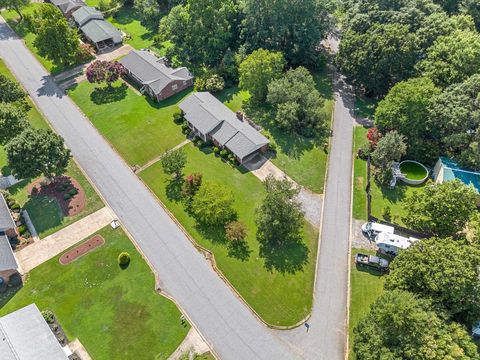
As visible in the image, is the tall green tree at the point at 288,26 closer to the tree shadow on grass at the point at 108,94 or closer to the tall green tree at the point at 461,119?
the tree shadow on grass at the point at 108,94

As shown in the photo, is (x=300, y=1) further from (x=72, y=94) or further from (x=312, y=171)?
(x=72, y=94)

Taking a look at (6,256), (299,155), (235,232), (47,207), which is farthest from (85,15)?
(235,232)

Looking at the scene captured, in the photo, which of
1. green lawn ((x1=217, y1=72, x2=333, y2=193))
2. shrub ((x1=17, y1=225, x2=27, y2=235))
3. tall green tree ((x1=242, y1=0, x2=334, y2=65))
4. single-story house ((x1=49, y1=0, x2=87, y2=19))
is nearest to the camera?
shrub ((x1=17, y1=225, x2=27, y2=235))

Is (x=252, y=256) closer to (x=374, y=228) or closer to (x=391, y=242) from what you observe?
(x=374, y=228)

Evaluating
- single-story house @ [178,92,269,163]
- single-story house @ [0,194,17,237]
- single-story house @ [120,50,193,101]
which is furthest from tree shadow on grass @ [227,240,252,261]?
single-story house @ [120,50,193,101]

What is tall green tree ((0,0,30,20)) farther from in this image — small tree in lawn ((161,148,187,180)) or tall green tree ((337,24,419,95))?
tall green tree ((337,24,419,95))
